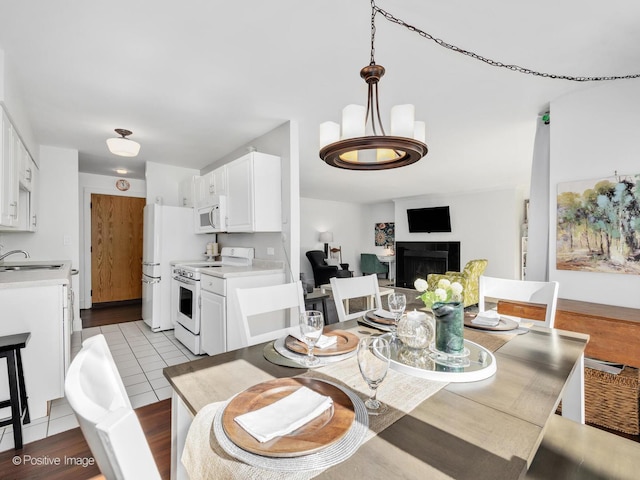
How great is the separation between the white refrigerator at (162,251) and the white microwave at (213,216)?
251 mm

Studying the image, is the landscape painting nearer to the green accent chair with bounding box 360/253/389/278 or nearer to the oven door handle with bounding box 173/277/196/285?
the oven door handle with bounding box 173/277/196/285

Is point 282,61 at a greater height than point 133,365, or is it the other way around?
point 282,61

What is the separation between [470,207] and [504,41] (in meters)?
5.67

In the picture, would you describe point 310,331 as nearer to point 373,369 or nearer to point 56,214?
point 373,369

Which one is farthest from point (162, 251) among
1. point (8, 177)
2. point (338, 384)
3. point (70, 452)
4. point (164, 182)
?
point (338, 384)

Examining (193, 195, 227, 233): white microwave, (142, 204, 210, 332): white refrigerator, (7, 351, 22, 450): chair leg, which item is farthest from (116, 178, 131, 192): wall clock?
(7, 351, 22, 450): chair leg

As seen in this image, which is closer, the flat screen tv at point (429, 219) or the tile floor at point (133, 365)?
the tile floor at point (133, 365)

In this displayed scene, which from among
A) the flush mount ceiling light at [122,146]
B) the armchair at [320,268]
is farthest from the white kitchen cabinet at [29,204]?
the armchair at [320,268]

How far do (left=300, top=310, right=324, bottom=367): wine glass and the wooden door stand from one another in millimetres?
5356

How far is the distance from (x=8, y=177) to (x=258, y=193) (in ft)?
5.88

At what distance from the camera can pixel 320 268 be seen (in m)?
7.68

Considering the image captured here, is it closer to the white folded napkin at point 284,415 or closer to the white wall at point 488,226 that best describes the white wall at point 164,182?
the white folded napkin at point 284,415

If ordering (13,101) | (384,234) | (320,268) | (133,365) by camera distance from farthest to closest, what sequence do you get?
1. (384,234)
2. (320,268)
3. (133,365)
4. (13,101)

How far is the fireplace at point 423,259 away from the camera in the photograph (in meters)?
7.30
